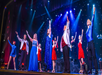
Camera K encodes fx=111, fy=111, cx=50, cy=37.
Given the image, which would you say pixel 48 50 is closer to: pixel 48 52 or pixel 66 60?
pixel 48 52

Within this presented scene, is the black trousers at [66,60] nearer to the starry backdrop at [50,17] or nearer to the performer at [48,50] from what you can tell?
the performer at [48,50]

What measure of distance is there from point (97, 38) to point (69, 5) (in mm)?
2583

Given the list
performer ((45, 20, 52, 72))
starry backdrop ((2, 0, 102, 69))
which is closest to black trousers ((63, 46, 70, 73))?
performer ((45, 20, 52, 72))

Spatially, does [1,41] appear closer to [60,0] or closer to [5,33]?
[5,33]

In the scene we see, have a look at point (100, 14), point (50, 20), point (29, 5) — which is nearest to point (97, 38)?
point (100, 14)

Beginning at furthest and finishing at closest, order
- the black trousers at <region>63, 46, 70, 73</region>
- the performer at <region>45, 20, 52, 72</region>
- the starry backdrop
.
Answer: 1. the starry backdrop
2. the performer at <region>45, 20, 52, 72</region>
3. the black trousers at <region>63, 46, 70, 73</region>

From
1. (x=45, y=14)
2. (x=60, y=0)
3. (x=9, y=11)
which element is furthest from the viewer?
(x=9, y=11)

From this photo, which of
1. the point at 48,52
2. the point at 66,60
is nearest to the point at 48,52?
the point at 48,52

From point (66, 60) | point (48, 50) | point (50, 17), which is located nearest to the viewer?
point (66, 60)

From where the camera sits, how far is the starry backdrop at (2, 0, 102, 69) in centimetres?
585

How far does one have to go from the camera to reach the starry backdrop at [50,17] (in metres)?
5.85

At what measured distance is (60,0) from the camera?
714 centimetres

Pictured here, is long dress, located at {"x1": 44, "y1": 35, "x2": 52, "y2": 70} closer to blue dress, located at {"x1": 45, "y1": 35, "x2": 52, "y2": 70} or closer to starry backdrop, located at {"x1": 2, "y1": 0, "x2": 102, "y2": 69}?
blue dress, located at {"x1": 45, "y1": 35, "x2": 52, "y2": 70}

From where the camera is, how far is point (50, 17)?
7445 millimetres
